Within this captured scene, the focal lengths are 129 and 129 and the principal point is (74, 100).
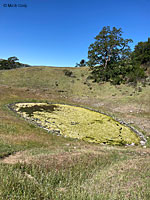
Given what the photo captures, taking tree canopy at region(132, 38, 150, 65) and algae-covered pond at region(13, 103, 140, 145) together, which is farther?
tree canopy at region(132, 38, 150, 65)

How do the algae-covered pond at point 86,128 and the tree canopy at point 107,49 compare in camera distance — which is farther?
the tree canopy at point 107,49

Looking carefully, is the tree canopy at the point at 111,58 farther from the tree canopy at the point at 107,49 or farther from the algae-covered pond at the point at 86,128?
the algae-covered pond at the point at 86,128

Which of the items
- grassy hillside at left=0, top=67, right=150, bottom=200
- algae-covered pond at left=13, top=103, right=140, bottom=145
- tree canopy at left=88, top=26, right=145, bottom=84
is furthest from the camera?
tree canopy at left=88, top=26, right=145, bottom=84

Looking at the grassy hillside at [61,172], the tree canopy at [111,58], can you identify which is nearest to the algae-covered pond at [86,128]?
the grassy hillside at [61,172]

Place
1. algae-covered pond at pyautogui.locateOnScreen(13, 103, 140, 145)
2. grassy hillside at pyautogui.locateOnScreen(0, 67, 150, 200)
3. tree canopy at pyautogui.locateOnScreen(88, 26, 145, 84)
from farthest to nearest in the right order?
tree canopy at pyautogui.locateOnScreen(88, 26, 145, 84), algae-covered pond at pyautogui.locateOnScreen(13, 103, 140, 145), grassy hillside at pyautogui.locateOnScreen(0, 67, 150, 200)

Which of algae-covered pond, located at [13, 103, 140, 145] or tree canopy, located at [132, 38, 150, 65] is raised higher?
tree canopy, located at [132, 38, 150, 65]

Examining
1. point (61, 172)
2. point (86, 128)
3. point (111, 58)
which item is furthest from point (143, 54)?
point (61, 172)

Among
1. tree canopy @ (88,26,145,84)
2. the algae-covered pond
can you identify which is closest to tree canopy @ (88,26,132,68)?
tree canopy @ (88,26,145,84)

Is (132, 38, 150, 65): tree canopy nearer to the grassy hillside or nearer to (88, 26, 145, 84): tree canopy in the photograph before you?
(88, 26, 145, 84): tree canopy

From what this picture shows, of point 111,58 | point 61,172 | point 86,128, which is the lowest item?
point 86,128

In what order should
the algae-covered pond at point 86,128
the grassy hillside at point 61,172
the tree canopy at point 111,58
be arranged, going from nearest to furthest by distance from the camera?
the grassy hillside at point 61,172 → the algae-covered pond at point 86,128 → the tree canopy at point 111,58

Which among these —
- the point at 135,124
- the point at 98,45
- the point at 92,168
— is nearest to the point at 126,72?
the point at 98,45

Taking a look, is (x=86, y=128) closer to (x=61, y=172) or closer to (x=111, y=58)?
(x=61, y=172)

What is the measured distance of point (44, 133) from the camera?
1076 cm
